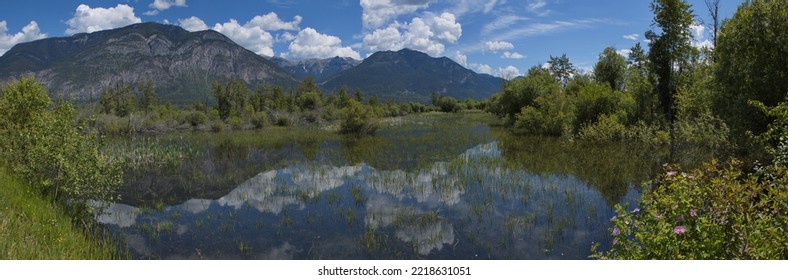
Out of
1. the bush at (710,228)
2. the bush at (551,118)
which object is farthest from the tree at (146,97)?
the bush at (710,228)

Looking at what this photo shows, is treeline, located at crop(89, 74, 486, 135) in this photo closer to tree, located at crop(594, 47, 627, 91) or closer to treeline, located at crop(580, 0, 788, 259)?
treeline, located at crop(580, 0, 788, 259)

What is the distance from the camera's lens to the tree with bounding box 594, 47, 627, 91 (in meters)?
59.3

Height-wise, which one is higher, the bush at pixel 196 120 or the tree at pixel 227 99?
the tree at pixel 227 99

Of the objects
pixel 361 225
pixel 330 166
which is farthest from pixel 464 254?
pixel 330 166

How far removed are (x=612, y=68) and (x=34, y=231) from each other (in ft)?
211

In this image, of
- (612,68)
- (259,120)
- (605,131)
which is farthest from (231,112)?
(605,131)

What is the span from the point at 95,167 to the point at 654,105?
37.5 metres

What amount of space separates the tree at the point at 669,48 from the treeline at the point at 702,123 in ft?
0.24

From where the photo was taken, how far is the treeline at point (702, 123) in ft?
18.3

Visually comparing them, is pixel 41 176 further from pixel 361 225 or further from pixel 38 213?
pixel 361 225

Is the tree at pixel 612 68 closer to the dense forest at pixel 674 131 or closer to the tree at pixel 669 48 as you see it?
the dense forest at pixel 674 131

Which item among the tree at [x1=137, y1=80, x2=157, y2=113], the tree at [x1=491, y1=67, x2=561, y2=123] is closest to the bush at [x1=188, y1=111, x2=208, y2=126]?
the tree at [x1=137, y1=80, x2=157, y2=113]

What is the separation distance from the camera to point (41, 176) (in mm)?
13977
